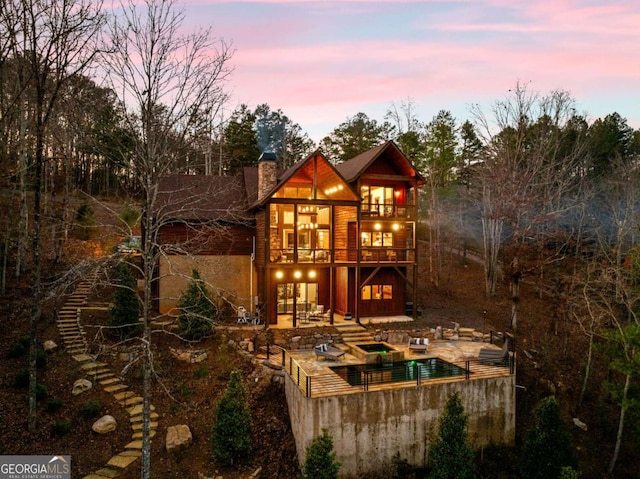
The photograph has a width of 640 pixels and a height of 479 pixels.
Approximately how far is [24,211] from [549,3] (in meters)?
23.5

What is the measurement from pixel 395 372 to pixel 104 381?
10048mm

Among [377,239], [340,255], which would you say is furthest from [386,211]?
[340,255]

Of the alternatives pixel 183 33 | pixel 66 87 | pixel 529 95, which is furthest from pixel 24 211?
pixel 529 95

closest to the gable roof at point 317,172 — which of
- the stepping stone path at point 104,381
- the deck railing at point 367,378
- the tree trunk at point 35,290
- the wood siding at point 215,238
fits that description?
the wood siding at point 215,238

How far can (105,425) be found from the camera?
36.8 ft

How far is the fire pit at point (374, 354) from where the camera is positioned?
14.0 metres

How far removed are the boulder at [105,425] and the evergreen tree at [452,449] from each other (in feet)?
30.5

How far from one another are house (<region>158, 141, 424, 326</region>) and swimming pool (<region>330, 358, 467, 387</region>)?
5.32 metres

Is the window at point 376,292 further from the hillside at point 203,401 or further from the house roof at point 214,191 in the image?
the house roof at point 214,191

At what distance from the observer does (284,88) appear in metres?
24.3

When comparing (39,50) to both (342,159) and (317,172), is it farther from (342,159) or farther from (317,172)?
(342,159)

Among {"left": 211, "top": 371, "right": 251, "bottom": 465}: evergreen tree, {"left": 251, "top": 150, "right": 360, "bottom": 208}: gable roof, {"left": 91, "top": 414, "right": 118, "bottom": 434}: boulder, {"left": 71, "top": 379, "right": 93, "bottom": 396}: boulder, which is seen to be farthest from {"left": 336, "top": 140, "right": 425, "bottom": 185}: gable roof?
{"left": 91, "top": 414, "right": 118, "bottom": 434}: boulder

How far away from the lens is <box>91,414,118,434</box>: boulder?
11.1 metres

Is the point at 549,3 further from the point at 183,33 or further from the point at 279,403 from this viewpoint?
the point at 279,403
